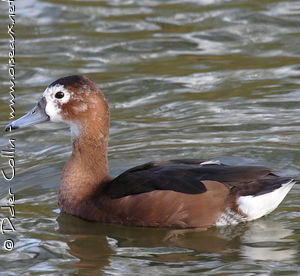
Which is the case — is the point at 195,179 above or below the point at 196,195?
above

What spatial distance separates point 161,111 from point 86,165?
2966mm

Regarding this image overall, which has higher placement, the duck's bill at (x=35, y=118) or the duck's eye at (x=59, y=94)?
the duck's eye at (x=59, y=94)

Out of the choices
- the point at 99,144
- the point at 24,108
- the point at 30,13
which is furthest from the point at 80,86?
the point at 30,13

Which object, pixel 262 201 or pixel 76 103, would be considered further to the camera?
pixel 76 103

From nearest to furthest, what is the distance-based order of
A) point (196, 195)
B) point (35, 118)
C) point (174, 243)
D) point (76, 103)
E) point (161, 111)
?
point (174, 243) → point (196, 195) → point (76, 103) → point (35, 118) → point (161, 111)

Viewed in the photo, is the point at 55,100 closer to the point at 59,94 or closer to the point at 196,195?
the point at 59,94

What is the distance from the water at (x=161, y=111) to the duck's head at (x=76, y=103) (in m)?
0.90

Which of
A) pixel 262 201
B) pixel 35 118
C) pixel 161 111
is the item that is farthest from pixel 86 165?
pixel 161 111

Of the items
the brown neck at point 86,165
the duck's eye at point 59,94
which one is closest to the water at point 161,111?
the brown neck at point 86,165

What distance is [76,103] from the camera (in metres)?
8.66

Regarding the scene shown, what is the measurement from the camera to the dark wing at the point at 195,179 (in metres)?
8.02

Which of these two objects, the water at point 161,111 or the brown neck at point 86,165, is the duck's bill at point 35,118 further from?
the water at point 161,111

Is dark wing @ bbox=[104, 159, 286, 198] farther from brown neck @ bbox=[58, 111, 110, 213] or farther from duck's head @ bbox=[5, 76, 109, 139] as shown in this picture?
duck's head @ bbox=[5, 76, 109, 139]

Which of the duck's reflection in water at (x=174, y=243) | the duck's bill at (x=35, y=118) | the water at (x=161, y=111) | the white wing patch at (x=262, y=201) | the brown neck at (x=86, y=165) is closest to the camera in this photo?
the duck's reflection in water at (x=174, y=243)
